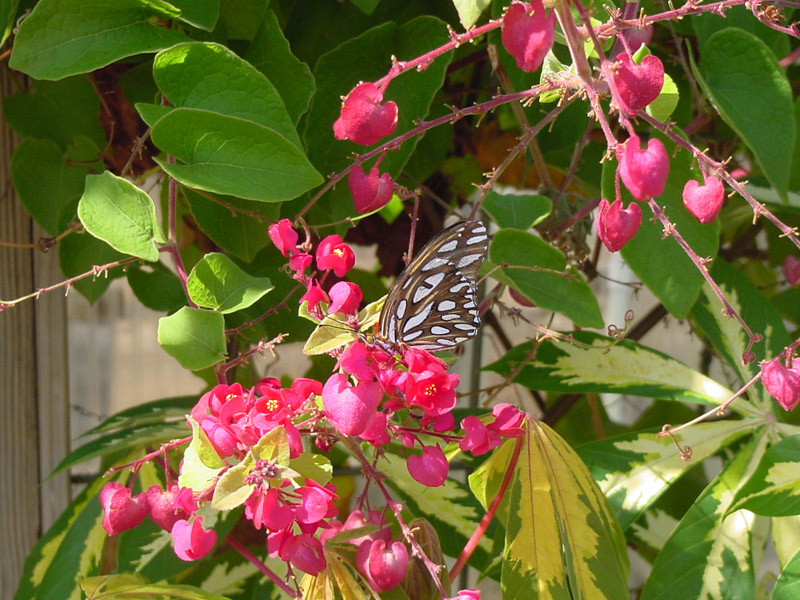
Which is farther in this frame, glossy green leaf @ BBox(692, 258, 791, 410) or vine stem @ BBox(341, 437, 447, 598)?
glossy green leaf @ BBox(692, 258, 791, 410)

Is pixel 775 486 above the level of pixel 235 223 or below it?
below

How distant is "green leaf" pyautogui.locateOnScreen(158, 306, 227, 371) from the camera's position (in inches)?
15.6

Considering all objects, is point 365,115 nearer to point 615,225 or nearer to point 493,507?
point 615,225

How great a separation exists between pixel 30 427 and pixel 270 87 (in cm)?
45

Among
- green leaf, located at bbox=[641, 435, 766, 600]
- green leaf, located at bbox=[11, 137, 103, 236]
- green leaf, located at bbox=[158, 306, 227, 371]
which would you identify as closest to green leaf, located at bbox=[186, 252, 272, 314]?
green leaf, located at bbox=[158, 306, 227, 371]

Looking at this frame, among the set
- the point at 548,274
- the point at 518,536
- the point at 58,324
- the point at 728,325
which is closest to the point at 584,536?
the point at 518,536

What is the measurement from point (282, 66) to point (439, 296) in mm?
179

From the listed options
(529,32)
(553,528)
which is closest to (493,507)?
(553,528)

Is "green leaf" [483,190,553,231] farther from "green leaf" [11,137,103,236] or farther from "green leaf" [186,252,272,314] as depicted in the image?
"green leaf" [11,137,103,236]

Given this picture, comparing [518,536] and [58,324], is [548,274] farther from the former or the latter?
[58,324]

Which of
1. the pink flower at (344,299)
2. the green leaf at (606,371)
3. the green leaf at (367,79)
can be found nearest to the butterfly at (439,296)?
the pink flower at (344,299)

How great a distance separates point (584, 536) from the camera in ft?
1.57

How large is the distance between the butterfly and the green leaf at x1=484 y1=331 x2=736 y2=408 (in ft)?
0.72

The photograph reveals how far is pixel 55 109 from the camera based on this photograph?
1.96ft
